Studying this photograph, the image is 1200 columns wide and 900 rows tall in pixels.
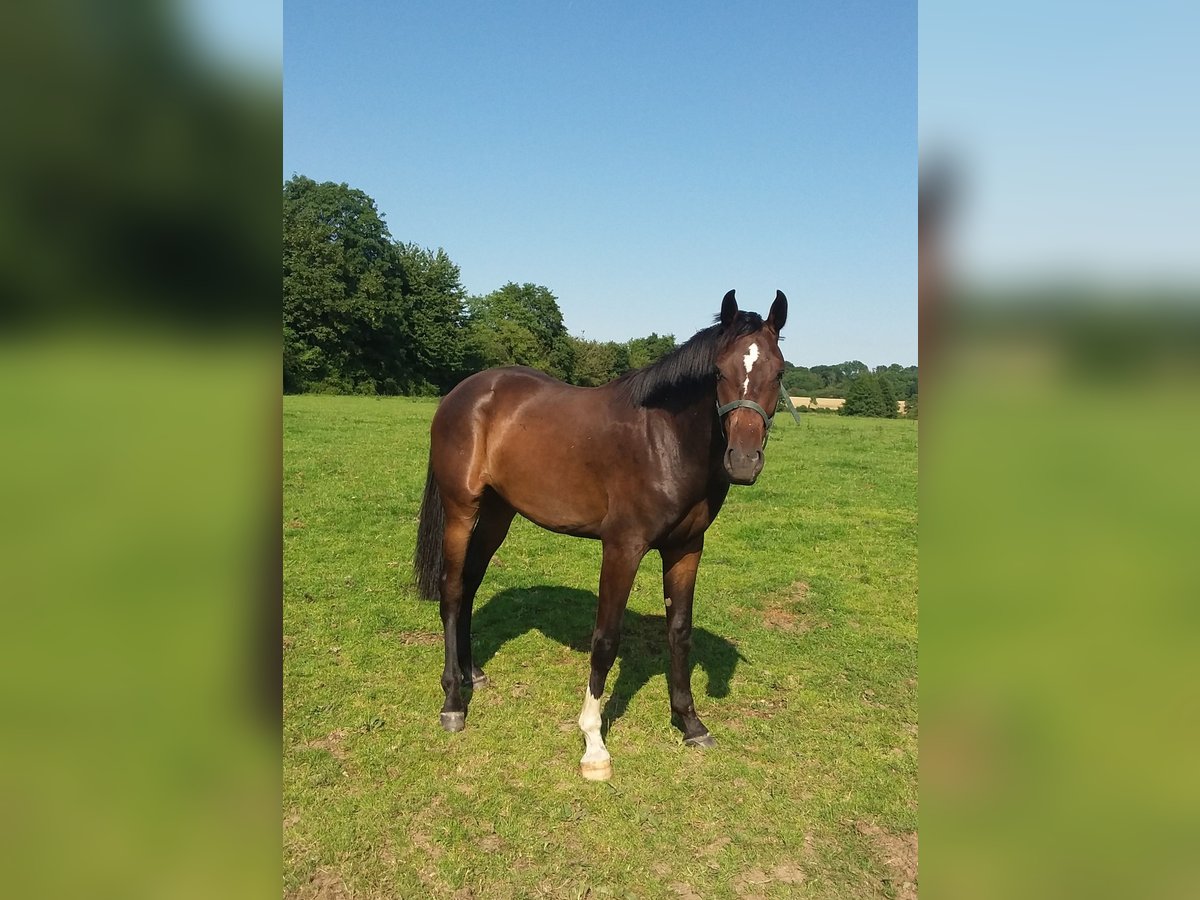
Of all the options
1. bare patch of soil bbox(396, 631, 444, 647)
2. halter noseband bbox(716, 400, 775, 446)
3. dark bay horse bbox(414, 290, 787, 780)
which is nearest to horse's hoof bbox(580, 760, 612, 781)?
dark bay horse bbox(414, 290, 787, 780)

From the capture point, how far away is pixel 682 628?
4.13 meters

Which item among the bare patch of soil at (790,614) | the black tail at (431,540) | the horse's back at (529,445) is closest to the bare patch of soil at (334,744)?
the black tail at (431,540)

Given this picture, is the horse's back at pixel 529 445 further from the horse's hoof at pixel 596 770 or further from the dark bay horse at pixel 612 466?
the horse's hoof at pixel 596 770

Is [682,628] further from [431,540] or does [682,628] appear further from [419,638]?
[419,638]

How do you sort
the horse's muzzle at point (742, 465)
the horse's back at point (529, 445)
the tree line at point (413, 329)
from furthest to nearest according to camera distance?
the tree line at point (413, 329) < the horse's back at point (529, 445) < the horse's muzzle at point (742, 465)

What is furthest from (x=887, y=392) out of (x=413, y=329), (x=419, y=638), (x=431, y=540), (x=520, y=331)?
(x=520, y=331)

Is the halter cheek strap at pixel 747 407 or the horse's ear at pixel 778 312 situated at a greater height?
the horse's ear at pixel 778 312

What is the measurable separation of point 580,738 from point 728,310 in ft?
8.47

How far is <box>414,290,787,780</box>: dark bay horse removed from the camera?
10.6 feet

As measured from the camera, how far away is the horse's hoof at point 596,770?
3.62 meters

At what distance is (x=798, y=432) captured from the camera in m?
22.1

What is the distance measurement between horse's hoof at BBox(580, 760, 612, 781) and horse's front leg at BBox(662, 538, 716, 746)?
0.60 meters
